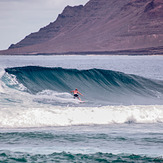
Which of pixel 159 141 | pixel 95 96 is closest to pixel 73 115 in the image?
pixel 159 141

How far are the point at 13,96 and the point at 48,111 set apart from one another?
5.56 m

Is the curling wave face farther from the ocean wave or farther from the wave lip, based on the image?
the ocean wave

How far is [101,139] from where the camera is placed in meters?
11.9

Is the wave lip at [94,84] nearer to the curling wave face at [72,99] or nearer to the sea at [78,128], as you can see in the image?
the curling wave face at [72,99]

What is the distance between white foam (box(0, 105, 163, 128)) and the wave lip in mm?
6971

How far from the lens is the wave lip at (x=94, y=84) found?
25266mm

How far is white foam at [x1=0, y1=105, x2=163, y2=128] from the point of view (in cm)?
1435

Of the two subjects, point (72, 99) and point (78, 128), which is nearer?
point (78, 128)

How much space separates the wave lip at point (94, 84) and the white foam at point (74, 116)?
22.9ft

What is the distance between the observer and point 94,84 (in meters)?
29.0

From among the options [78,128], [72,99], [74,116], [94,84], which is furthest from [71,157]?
[94,84]

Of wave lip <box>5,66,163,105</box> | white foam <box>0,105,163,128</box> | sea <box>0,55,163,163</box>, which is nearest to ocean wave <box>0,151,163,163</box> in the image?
sea <box>0,55,163,163</box>

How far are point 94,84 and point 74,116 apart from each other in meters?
13.7

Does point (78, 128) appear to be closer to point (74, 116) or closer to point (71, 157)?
point (74, 116)
